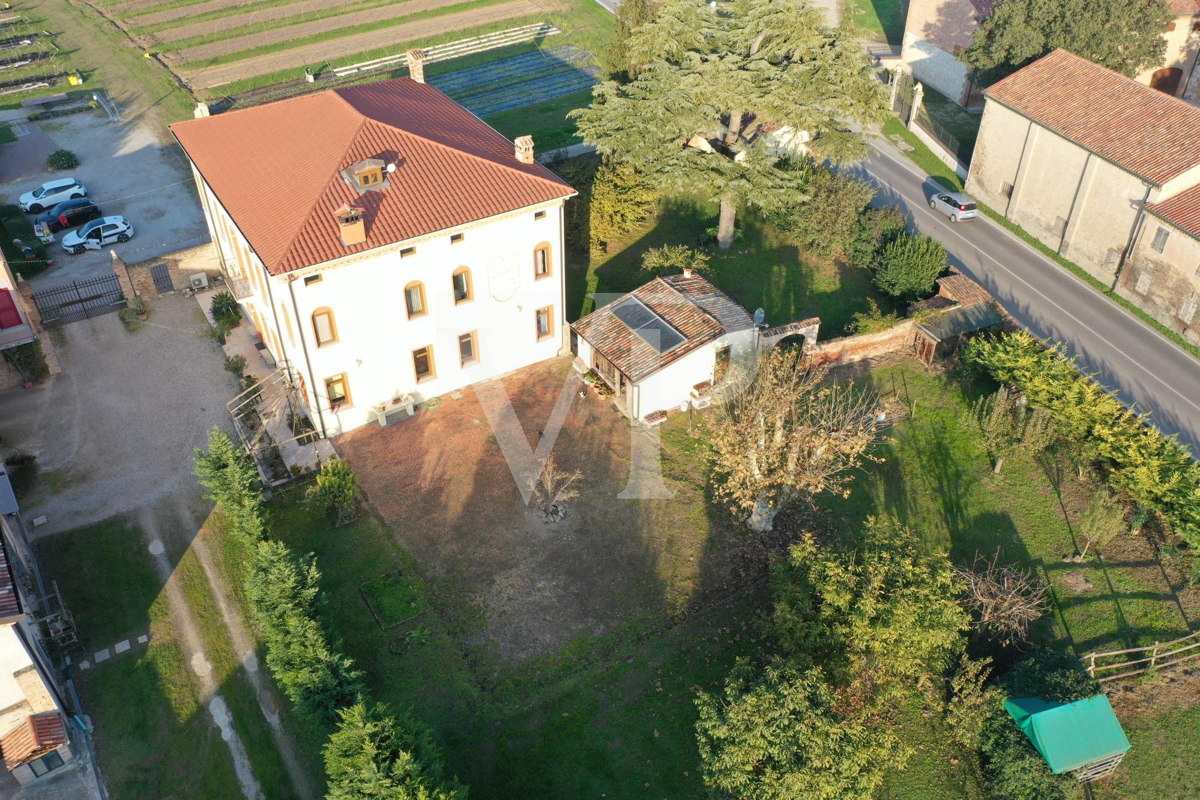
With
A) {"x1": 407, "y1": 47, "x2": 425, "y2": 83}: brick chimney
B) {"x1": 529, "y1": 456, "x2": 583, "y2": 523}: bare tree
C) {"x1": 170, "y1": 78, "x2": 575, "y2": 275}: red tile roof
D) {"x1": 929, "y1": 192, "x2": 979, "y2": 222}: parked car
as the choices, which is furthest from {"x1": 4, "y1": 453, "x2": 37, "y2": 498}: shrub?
{"x1": 929, "y1": 192, "x2": 979, "y2": 222}: parked car

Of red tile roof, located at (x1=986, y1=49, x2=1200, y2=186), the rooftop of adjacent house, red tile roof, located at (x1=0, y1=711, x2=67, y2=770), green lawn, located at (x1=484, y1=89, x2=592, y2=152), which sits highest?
red tile roof, located at (x1=986, y1=49, x2=1200, y2=186)

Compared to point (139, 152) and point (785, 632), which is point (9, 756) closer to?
point (785, 632)

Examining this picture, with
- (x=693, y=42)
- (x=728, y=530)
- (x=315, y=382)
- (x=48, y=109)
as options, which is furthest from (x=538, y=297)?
(x=48, y=109)

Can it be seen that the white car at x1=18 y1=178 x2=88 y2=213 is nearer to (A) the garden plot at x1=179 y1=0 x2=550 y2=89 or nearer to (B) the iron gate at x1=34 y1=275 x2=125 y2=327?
(B) the iron gate at x1=34 y1=275 x2=125 y2=327

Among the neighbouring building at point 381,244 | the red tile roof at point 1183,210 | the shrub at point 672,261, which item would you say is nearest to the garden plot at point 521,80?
the shrub at point 672,261

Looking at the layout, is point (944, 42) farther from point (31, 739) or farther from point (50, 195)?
point (31, 739)

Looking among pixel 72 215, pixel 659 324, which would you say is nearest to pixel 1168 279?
pixel 659 324
